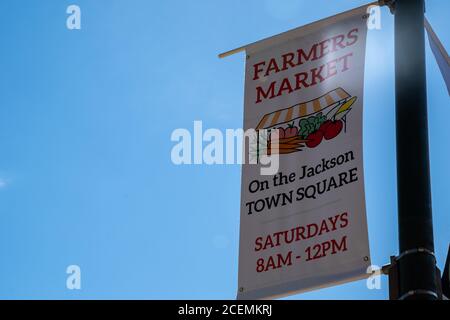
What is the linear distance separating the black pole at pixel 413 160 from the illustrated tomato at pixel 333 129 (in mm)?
996

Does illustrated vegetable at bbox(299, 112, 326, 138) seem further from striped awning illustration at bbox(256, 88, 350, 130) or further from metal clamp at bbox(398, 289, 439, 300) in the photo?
metal clamp at bbox(398, 289, 439, 300)

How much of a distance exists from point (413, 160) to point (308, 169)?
1460 millimetres

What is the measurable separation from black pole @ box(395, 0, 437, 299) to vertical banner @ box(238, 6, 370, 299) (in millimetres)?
889

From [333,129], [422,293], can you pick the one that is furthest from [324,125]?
[422,293]

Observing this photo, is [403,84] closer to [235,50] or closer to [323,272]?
[323,272]

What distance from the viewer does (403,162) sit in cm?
737

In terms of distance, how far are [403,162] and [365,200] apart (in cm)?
95

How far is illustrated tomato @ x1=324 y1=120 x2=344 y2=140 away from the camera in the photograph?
28.3ft

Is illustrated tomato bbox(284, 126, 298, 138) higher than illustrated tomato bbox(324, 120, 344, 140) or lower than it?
higher

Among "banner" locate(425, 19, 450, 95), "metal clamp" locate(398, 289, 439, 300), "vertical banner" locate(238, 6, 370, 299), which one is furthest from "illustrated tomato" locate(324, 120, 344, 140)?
"metal clamp" locate(398, 289, 439, 300)

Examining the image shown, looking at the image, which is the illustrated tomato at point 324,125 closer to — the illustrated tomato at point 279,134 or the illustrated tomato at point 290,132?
the illustrated tomato at point 290,132

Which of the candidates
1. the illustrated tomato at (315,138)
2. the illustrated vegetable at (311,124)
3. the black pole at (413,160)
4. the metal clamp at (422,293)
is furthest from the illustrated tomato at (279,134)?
the metal clamp at (422,293)

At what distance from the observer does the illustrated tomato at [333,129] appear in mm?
8641

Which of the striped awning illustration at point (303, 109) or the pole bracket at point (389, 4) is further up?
the pole bracket at point (389, 4)
